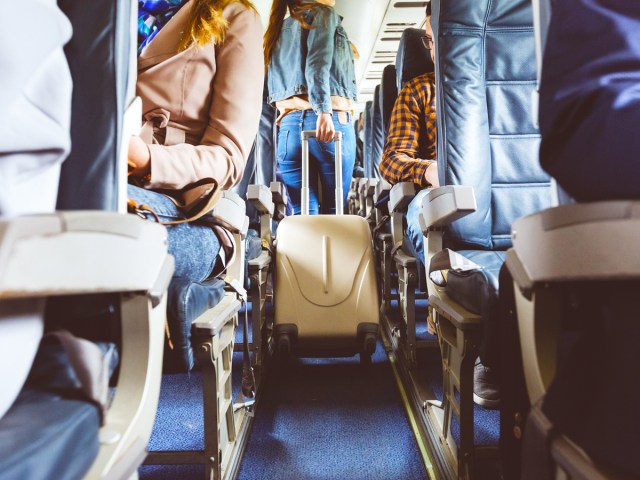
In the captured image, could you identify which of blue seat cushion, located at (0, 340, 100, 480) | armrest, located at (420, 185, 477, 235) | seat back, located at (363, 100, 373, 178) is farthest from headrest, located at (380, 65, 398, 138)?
blue seat cushion, located at (0, 340, 100, 480)

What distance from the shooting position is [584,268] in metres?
0.53

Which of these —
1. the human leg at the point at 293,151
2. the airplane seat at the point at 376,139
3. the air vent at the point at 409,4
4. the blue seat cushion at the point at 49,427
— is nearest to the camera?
the blue seat cushion at the point at 49,427

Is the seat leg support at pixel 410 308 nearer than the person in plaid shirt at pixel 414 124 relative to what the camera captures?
Yes

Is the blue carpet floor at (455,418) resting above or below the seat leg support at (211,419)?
below

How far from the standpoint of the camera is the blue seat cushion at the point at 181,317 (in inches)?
37.3

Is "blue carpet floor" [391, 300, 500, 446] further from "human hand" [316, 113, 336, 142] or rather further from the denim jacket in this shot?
the denim jacket

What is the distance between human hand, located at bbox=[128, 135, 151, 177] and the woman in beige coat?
0.14m

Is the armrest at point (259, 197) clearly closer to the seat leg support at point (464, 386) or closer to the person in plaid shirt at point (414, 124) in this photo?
the person in plaid shirt at point (414, 124)

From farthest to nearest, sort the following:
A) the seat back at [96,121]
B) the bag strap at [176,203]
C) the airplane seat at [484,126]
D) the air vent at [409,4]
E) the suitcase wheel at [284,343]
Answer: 1. the air vent at [409,4]
2. the suitcase wheel at [284,343]
3. the airplane seat at [484,126]
4. the bag strap at [176,203]
5. the seat back at [96,121]

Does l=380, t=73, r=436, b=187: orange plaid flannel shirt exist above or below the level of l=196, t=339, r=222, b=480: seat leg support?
above

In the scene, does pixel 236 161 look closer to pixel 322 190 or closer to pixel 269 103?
pixel 269 103

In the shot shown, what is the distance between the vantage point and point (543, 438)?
1.98 ft

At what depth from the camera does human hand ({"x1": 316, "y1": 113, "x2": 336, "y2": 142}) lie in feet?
9.43

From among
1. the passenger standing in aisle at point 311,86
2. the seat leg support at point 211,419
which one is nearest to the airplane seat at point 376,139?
the passenger standing in aisle at point 311,86
